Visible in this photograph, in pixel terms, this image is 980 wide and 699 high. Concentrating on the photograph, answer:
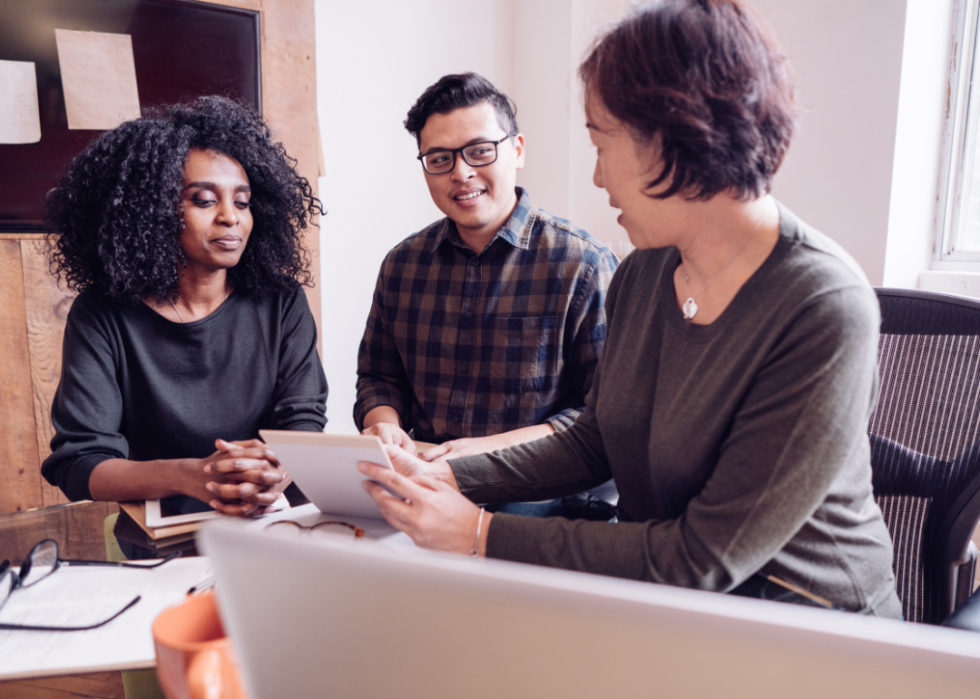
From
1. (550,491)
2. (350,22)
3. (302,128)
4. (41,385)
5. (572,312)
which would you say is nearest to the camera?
(550,491)

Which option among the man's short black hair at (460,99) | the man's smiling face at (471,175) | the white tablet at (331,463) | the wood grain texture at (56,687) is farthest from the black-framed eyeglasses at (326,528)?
the man's short black hair at (460,99)

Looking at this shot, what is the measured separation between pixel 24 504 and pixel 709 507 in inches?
81.2

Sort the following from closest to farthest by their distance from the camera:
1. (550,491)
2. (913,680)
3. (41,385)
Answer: (913,680), (550,491), (41,385)

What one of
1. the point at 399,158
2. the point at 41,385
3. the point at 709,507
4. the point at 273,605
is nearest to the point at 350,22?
the point at 399,158

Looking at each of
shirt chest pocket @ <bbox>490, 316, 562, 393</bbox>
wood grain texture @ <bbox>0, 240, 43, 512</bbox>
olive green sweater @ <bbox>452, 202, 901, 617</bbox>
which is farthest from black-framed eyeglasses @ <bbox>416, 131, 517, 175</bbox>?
wood grain texture @ <bbox>0, 240, 43, 512</bbox>

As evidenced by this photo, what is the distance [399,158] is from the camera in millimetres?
3115

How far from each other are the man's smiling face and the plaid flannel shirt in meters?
0.05

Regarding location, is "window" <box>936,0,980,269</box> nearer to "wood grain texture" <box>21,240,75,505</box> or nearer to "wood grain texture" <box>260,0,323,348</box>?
"wood grain texture" <box>260,0,323,348</box>

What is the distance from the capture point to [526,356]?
1.57m

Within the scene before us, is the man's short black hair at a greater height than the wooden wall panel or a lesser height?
lesser

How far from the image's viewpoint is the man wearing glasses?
1568 mm

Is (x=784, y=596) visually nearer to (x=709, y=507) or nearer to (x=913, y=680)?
(x=709, y=507)

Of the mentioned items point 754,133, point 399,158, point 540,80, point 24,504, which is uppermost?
point 540,80

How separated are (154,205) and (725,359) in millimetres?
1204
